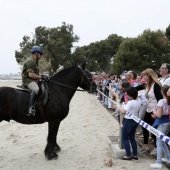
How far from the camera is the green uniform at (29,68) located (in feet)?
19.9

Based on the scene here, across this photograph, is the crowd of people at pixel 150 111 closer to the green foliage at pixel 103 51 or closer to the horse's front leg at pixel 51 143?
the horse's front leg at pixel 51 143

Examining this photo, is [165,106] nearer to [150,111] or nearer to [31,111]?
[150,111]

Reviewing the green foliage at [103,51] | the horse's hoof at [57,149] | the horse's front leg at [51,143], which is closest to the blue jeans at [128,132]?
the horse's front leg at [51,143]

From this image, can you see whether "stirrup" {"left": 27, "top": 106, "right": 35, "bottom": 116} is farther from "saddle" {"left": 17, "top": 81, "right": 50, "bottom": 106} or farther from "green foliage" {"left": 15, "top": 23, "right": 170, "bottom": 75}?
"green foliage" {"left": 15, "top": 23, "right": 170, "bottom": 75}

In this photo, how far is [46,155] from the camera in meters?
6.20

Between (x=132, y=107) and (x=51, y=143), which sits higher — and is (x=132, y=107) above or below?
above

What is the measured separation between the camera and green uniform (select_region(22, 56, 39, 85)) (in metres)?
6.07

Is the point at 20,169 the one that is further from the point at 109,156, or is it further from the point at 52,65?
the point at 52,65

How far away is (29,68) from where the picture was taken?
239 inches

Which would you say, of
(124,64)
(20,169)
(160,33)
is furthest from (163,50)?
(20,169)

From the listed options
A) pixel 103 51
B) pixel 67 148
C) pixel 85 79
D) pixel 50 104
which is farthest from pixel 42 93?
pixel 103 51

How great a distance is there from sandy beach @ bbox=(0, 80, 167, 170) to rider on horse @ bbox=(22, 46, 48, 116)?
1.21 metres

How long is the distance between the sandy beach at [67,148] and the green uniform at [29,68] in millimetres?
1897

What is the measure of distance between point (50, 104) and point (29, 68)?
3.24ft
